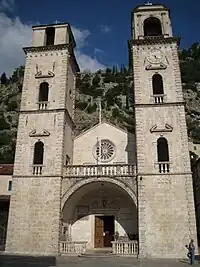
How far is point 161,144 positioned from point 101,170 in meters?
5.51

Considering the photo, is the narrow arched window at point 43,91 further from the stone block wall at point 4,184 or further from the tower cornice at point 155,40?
the stone block wall at point 4,184

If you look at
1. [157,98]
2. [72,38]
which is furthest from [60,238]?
[72,38]

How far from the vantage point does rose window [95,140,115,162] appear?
65.1ft

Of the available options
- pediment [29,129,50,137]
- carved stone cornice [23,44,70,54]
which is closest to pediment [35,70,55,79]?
carved stone cornice [23,44,70,54]

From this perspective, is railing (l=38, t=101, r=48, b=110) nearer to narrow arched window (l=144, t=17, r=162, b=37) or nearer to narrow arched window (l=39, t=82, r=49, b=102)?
narrow arched window (l=39, t=82, r=49, b=102)

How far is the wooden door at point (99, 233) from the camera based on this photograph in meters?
18.3

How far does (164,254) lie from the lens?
1432 cm

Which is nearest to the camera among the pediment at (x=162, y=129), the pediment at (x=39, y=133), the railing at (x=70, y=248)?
the railing at (x=70, y=248)

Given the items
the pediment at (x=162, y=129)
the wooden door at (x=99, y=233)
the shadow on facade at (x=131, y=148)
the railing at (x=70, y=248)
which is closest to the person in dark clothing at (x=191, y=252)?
the railing at (x=70, y=248)

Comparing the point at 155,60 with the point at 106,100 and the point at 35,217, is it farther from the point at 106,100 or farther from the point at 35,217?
the point at 106,100

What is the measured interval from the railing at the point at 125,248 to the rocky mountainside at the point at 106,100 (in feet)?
92.1

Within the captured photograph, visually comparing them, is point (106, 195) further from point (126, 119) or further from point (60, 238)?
point (126, 119)

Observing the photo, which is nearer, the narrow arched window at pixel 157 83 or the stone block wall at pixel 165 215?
the stone block wall at pixel 165 215

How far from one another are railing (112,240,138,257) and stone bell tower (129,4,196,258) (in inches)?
20.0
